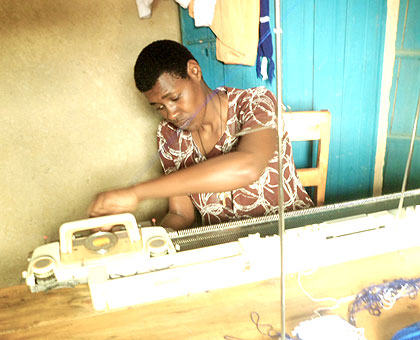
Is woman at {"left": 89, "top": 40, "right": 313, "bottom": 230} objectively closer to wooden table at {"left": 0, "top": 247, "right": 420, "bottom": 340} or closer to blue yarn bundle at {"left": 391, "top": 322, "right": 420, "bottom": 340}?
wooden table at {"left": 0, "top": 247, "right": 420, "bottom": 340}

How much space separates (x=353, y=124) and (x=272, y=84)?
759 millimetres

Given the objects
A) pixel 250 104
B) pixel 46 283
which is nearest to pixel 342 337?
pixel 46 283

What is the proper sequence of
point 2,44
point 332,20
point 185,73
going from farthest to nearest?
point 332,20, point 2,44, point 185,73

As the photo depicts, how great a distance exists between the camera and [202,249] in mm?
1094

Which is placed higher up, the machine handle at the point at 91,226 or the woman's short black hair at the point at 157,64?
the woman's short black hair at the point at 157,64

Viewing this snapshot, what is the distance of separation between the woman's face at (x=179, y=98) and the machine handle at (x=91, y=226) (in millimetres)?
632

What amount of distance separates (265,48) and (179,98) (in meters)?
1.23

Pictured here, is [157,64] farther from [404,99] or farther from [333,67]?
[404,99]

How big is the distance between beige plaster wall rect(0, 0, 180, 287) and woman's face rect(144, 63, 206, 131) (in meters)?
1.15

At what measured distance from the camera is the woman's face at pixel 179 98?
1504 millimetres

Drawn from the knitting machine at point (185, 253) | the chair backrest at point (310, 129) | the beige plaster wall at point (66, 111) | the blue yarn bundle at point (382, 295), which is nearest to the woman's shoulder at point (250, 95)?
the chair backrest at point (310, 129)

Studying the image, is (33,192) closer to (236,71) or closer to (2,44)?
(2,44)

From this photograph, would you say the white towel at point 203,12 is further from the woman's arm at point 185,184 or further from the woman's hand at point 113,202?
the woman's hand at point 113,202

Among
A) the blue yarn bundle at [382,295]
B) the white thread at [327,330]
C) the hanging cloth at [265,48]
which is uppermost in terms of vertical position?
the hanging cloth at [265,48]
